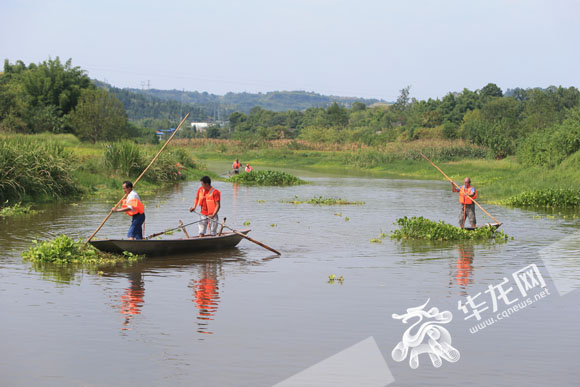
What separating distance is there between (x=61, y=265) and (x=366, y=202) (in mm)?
17976

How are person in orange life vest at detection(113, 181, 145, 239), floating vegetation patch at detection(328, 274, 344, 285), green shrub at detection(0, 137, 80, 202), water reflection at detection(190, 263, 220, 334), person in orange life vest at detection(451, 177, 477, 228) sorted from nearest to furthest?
1. water reflection at detection(190, 263, 220, 334)
2. floating vegetation patch at detection(328, 274, 344, 285)
3. person in orange life vest at detection(113, 181, 145, 239)
4. person in orange life vest at detection(451, 177, 477, 228)
5. green shrub at detection(0, 137, 80, 202)

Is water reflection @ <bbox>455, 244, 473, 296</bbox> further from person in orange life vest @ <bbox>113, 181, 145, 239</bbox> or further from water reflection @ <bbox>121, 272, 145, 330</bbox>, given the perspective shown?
person in orange life vest @ <bbox>113, 181, 145, 239</bbox>

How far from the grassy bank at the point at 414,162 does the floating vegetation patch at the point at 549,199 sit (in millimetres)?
689

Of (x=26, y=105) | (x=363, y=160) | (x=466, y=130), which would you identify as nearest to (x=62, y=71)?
(x=26, y=105)

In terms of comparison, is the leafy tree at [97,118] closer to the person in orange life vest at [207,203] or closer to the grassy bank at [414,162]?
the grassy bank at [414,162]

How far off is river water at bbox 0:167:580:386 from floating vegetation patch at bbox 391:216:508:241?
1.80ft

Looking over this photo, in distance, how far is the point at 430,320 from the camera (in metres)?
11.1

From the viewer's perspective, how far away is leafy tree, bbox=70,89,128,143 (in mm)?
54469

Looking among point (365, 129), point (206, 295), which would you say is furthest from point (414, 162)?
point (206, 295)

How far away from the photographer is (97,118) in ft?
180

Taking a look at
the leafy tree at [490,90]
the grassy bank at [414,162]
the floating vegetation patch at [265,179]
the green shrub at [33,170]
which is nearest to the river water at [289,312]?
the green shrub at [33,170]

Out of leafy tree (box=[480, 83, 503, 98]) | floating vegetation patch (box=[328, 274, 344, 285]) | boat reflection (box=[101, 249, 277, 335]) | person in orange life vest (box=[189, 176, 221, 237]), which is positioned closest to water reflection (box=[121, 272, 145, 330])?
boat reflection (box=[101, 249, 277, 335])

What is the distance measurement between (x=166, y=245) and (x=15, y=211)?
10.0 metres

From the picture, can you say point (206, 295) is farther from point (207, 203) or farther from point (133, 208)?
point (207, 203)
